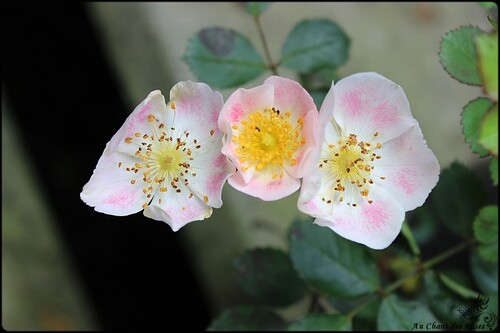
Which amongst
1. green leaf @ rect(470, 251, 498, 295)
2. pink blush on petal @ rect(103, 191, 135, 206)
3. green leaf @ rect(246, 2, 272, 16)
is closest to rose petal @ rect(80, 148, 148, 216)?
pink blush on petal @ rect(103, 191, 135, 206)

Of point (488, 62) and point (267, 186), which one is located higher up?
point (488, 62)

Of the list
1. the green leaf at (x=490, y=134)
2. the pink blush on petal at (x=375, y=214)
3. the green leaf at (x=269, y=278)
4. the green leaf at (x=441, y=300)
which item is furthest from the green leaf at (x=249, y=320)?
the green leaf at (x=490, y=134)

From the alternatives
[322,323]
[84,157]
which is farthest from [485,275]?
[84,157]

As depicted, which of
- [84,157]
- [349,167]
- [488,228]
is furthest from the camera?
[84,157]

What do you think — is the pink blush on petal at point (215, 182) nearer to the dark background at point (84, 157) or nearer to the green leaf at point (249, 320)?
the green leaf at point (249, 320)

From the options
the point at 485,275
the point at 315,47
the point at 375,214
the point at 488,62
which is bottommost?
the point at 485,275

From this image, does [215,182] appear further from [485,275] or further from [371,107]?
[485,275]

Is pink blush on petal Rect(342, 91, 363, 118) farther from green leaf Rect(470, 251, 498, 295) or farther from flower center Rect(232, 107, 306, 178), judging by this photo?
green leaf Rect(470, 251, 498, 295)
